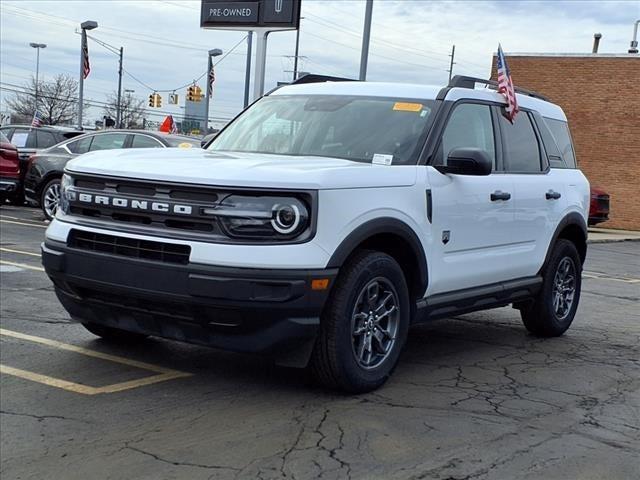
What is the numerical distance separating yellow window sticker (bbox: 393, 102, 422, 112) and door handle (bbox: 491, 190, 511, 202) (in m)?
0.84

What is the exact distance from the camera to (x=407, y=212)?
→ 5.19 metres

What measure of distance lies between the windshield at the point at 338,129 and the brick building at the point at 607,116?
2467 cm

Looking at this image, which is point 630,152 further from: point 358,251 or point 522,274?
point 358,251

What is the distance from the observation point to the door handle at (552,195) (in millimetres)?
6862

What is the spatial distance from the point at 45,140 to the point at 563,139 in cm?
1322

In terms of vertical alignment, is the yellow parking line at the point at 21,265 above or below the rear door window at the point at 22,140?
below

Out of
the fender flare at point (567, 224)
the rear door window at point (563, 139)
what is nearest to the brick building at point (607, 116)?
the rear door window at point (563, 139)

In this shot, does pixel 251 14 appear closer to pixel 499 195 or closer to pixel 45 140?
Answer: pixel 45 140

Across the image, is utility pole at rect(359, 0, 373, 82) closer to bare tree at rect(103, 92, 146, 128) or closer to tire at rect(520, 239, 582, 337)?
tire at rect(520, 239, 582, 337)

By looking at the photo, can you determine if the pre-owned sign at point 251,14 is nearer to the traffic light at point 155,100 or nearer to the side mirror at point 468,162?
the side mirror at point 468,162

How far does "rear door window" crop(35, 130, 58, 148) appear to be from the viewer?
1797 centimetres

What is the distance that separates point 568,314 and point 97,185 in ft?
14.8

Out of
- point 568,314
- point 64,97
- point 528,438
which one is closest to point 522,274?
point 568,314

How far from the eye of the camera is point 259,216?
4.43m
